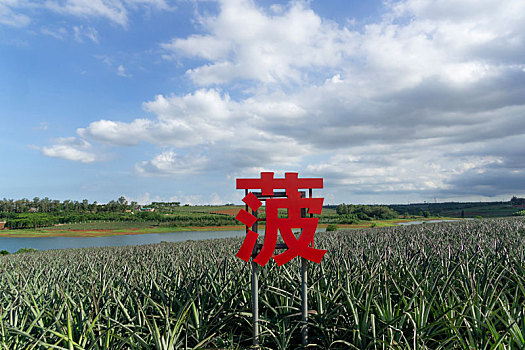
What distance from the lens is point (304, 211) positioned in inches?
129

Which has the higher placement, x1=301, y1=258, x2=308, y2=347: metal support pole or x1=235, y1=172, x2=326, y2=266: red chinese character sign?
x1=235, y1=172, x2=326, y2=266: red chinese character sign

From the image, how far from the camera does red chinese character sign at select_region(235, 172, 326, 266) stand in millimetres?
3137

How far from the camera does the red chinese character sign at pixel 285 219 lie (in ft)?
10.3

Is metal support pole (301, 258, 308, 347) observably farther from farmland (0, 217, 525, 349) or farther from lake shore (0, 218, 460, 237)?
lake shore (0, 218, 460, 237)

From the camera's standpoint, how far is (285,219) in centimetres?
320

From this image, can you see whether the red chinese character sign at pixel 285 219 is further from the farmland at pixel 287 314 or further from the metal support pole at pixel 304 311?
the farmland at pixel 287 314

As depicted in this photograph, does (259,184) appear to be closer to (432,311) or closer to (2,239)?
(432,311)

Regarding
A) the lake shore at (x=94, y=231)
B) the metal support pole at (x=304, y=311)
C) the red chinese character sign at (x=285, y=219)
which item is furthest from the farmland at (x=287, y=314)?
the lake shore at (x=94, y=231)

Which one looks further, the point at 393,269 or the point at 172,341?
the point at 393,269

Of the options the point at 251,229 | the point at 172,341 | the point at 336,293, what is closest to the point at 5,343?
the point at 172,341

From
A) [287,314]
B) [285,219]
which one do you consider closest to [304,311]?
[287,314]

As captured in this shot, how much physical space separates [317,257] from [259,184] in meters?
1.01

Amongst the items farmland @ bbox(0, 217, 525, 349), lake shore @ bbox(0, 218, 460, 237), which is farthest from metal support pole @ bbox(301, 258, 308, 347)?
lake shore @ bbox(0, 218, 460, 237)

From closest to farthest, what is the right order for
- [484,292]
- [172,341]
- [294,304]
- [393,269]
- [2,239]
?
[172,341] < [484,292] < [294,304] < [393,269] < [2,239]
